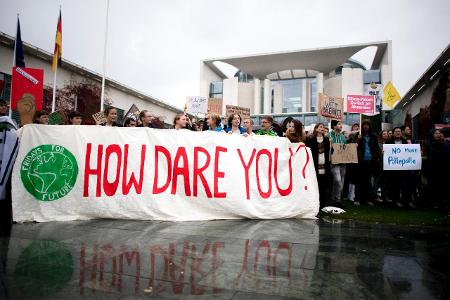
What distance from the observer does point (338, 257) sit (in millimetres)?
3166

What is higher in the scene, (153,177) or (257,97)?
(257,97)

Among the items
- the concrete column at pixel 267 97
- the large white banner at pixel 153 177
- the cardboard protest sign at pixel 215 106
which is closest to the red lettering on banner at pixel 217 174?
the large white banner at pixel 153 177

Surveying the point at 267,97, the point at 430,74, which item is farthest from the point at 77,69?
the point at 267,97

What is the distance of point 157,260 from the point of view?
297cm

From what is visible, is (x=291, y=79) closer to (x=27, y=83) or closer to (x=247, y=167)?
(x=27, y=83)

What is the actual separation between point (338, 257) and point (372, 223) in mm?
2275

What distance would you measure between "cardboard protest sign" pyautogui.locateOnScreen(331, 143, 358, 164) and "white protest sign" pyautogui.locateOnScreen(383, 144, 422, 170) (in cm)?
82

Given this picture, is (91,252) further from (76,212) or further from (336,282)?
(336,282)

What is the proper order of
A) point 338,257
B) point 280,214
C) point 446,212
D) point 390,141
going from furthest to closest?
point 390,141 → point 446,212 → point 280,214 → point 338,257

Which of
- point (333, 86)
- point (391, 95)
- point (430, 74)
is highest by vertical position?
point (333, 86)

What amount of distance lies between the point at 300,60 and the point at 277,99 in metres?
6.06

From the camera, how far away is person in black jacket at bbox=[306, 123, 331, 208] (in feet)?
21.2

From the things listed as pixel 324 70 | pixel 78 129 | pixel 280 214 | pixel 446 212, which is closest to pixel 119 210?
pixel 78 129

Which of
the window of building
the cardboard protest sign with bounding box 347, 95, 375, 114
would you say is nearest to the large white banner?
the cardboard protest sign with bounding box 347, 95, 375, 114
